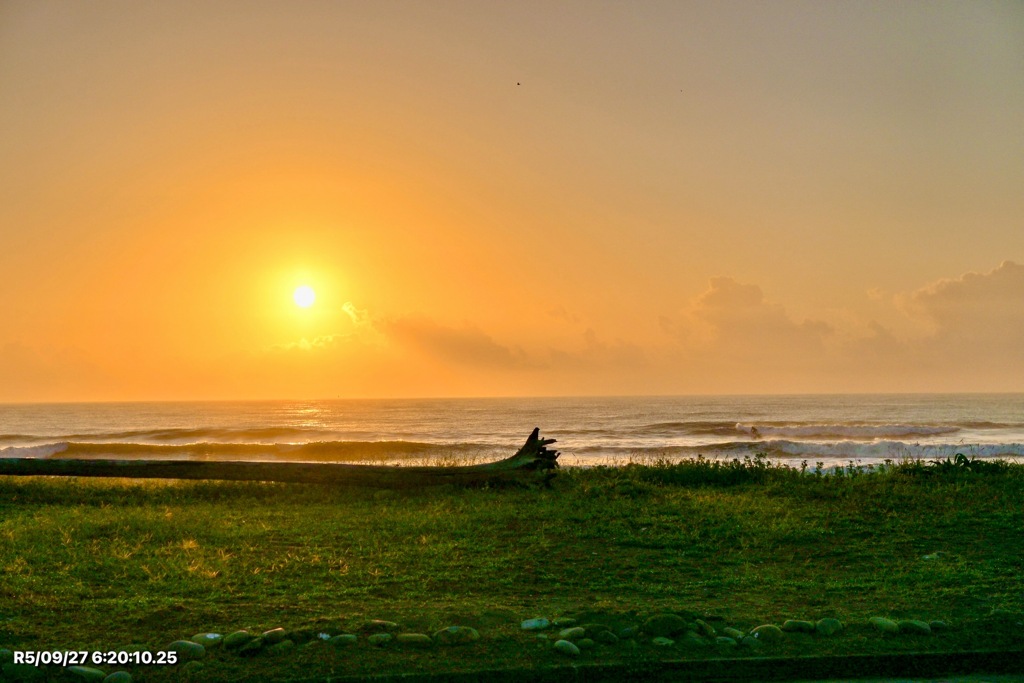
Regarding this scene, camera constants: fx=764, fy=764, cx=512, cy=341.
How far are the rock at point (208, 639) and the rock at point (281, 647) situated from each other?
43 cm

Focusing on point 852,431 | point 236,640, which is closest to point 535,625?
point 236,640

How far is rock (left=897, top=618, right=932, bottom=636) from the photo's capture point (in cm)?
598

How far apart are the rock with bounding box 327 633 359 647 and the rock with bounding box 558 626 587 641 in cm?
154

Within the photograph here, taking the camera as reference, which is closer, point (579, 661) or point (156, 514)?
point (579, 661)

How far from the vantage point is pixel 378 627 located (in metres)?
6.01

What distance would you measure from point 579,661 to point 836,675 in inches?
71.5

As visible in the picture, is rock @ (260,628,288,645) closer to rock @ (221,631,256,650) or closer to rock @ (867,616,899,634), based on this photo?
rock @ (221,631,256,650)

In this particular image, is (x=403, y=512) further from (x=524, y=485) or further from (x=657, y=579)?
(x=657, y=579)

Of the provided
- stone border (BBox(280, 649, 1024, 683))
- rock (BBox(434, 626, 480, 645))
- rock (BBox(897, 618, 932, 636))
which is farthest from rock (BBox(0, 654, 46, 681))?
rock (BBox(897, 618, 932, 636))

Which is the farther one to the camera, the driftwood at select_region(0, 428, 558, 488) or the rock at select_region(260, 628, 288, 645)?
the driftwood at select_region(0, 428, 558, 488)

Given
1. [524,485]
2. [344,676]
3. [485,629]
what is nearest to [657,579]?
[485,629]

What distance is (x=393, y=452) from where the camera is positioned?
1423 inches

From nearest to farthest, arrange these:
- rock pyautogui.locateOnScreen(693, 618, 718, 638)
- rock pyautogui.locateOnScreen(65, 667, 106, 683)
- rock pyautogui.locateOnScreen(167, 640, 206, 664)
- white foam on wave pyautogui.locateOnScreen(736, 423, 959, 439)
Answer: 1. rock pyautogui.locateOnScreen(65, 667, 106, 683)
2. rock pyautogui.locateOnScreen(167, 640, 206, 664)
3. rock pyautogui.locateOnScreen(693, 618, 718, 638)
4. white foam on wave pyautogui.locateOnScreen(736, 423, 959, 439)

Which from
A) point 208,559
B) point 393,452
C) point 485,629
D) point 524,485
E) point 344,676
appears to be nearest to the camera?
point 344,676
